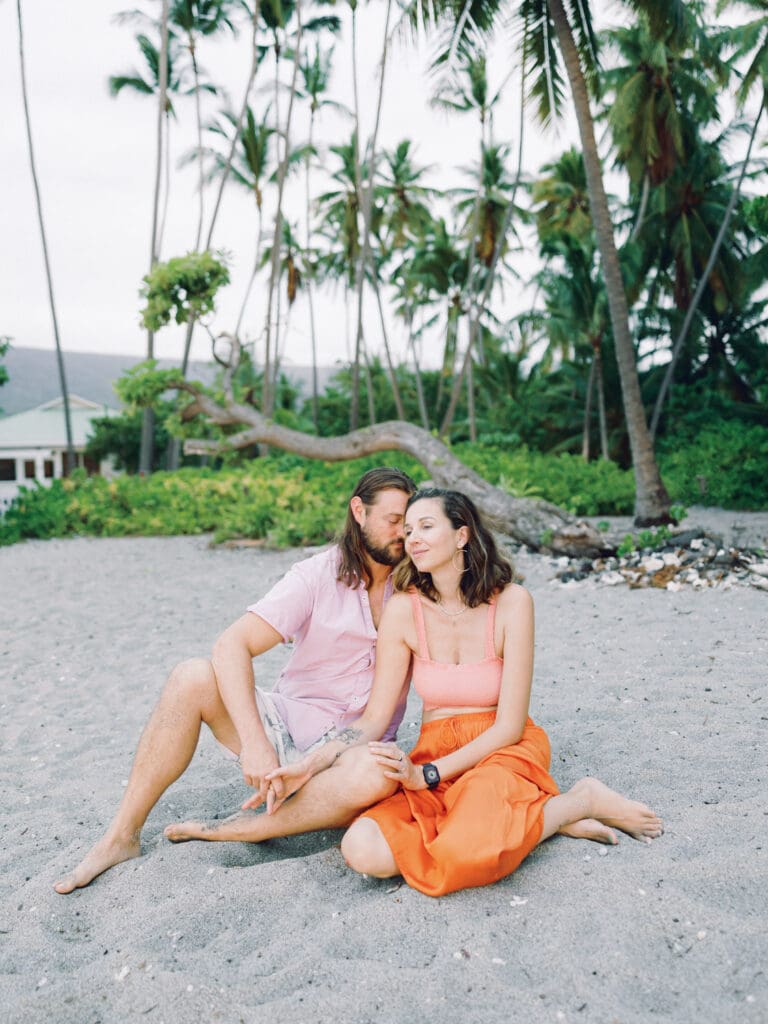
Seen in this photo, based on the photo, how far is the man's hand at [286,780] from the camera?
7.86ft

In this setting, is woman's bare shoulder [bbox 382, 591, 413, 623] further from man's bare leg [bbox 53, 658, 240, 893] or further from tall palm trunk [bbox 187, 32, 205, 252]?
tall palm trunk [bbox 187, 32, 205, 252]

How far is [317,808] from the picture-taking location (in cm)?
247

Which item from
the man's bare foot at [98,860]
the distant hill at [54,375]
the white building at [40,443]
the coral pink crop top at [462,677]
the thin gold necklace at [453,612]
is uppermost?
the distant hill at [54,375]

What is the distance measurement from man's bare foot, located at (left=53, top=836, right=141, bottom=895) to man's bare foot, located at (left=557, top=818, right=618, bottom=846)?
128cm

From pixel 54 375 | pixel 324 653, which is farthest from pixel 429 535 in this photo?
pixel 54 375

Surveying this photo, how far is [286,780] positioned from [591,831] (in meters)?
0.89

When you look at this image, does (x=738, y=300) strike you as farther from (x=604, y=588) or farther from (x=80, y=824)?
(x=80, y=824)

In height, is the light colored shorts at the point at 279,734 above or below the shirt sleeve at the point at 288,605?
below

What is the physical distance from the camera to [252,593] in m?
7.39

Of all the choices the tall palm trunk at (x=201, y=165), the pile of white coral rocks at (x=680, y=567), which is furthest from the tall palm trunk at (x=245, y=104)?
the pile of white coral rocks at (x=680, y=567)

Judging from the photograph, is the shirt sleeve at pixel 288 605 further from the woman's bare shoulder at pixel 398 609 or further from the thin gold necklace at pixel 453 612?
the thin gold necklace at pixel 453 612

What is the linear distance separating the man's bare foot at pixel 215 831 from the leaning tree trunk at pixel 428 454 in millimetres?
4773

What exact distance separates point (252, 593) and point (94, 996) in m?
5.51

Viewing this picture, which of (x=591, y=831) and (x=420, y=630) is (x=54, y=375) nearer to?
(x=420, y=630)
